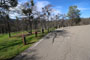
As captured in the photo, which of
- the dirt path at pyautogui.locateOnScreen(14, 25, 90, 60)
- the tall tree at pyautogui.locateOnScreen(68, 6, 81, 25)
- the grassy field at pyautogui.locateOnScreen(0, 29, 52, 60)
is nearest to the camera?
the dirt path at pyautogui.locateOnScreen(14, 25, 90, 60)

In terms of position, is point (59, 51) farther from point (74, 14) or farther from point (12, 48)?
point (74, 14)

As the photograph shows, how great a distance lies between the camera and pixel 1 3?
8703 millimetres

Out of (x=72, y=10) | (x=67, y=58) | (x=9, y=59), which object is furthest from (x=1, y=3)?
(x=72, y=10)

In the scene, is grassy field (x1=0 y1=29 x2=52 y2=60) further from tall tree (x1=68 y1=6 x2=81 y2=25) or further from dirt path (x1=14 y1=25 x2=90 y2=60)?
tall tree (x1=68 y1=6 x2=81 y2=25)

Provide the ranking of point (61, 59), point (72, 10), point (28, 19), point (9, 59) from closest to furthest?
point (61, 59)
point (9, 59)
point (28, 19)
point (72, 10)

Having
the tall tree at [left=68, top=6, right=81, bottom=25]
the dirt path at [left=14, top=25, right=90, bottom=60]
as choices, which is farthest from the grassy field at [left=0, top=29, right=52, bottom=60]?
the tall tree at [left=68, top=6, right=81, bottom=25]

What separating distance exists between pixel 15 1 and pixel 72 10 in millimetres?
37889

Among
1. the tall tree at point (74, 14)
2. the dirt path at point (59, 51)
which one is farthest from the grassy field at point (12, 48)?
the tall tree at point (74, 14)

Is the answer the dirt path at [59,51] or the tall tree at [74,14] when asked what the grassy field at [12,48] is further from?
the tall tree at [74,14]

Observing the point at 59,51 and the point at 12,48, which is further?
the point at 12,48

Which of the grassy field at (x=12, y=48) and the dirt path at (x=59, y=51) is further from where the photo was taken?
the grassy field at (x=12, y=48)

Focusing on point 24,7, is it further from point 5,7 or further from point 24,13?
point 5,7

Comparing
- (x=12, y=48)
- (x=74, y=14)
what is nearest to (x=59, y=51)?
(x=12, y=48)

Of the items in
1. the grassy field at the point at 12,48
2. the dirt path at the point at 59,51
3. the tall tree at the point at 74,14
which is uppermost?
the tall tree at the point at 74,14
